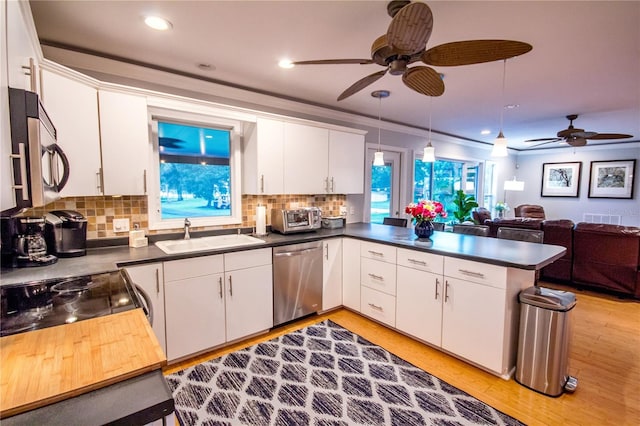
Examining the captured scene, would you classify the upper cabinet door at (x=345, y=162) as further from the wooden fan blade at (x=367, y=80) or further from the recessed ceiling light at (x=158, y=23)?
the recessed ceiling light at (x=158, y=23)

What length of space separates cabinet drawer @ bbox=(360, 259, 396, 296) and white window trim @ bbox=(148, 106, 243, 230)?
4.84ft

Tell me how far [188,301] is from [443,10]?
273 centimetres

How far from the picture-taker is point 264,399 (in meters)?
2.09

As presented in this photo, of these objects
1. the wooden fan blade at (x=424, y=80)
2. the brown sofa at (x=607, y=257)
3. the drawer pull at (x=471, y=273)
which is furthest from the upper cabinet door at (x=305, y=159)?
the brown sofa at (x=607, y=257)

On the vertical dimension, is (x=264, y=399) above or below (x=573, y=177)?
below

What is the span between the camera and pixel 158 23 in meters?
2.00

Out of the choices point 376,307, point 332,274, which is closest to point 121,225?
point 332,274

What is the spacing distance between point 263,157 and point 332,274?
4.90 feet

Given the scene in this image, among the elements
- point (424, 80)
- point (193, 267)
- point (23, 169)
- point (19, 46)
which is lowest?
point (193, 267)

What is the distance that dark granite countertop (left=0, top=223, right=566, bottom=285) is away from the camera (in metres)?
1.86

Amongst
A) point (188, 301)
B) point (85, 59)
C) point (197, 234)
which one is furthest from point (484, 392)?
point (85, 59)

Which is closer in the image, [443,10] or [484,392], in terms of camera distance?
[443,10]

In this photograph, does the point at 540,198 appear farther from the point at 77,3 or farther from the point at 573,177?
the point at 77,3

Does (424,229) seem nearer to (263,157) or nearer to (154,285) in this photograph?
(263,157)
